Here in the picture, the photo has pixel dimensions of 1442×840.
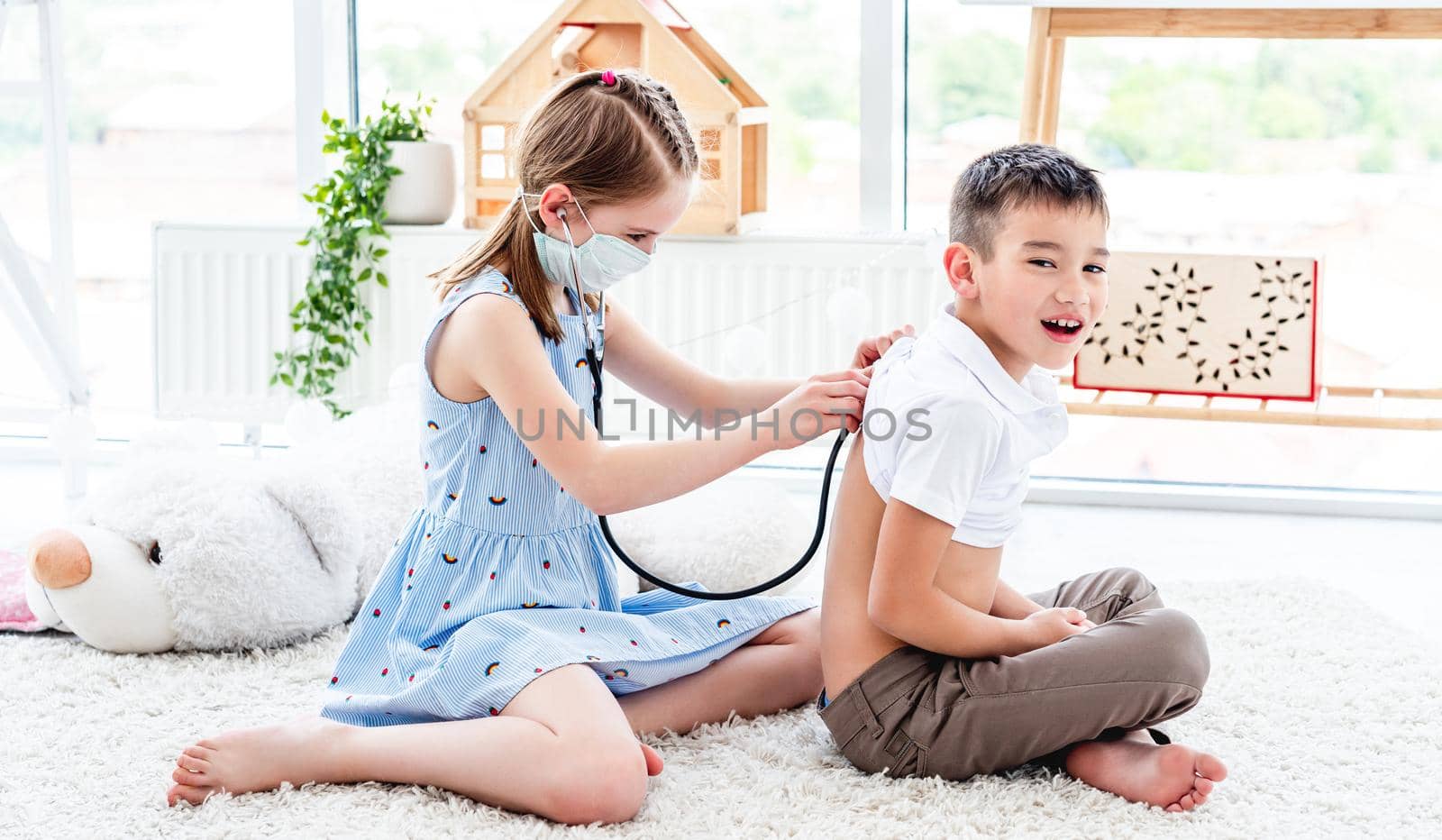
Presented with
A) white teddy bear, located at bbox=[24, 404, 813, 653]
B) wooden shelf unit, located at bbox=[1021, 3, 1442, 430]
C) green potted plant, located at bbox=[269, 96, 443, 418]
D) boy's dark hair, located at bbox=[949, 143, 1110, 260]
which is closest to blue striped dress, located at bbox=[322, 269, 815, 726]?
white teddy bear, located at bbox=[24, 404, 813, 653]

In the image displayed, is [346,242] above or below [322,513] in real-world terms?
above

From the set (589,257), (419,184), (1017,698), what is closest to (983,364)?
(1017,698)

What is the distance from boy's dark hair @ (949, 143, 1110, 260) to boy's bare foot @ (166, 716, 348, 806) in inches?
30.7

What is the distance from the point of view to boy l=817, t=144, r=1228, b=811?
49.4 inches

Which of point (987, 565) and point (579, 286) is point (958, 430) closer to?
point (987, 565)

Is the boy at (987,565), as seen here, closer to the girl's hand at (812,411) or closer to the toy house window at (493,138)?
the girl's hand at (812,411)

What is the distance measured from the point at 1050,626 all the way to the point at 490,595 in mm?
556

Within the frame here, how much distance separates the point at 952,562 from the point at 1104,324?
120 centimetres

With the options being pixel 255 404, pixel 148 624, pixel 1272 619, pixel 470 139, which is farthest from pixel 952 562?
pixel 255 404

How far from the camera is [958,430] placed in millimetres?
1242

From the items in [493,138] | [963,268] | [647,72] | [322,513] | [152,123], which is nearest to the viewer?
[963,268]

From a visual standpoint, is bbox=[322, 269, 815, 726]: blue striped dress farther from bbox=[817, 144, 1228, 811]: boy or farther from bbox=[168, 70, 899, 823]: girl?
bbox=[817, 144, 1228, 811]: boy

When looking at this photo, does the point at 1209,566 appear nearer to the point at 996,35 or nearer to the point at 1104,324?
the point at 1104,324

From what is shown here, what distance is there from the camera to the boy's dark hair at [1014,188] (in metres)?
1.29
